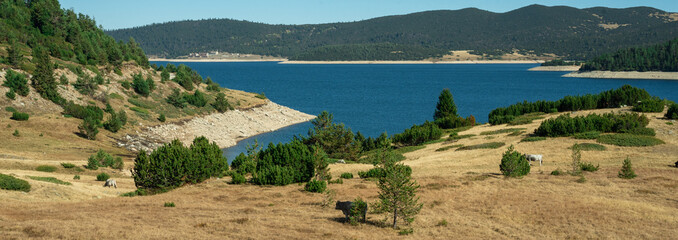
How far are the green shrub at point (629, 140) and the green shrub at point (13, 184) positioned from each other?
43504mm

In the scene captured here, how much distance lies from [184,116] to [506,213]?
71.2 m

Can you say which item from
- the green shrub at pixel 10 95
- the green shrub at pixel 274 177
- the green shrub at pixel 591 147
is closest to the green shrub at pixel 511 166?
the green shrub at pixel 591 147

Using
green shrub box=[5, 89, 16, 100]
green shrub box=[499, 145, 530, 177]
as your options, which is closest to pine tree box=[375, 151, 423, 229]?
green shrub box=[499, 145, 530, 177]

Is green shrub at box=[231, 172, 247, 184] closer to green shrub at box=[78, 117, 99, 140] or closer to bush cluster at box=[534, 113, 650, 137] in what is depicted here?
bush cluster at box=[534, 113, 650, 137]

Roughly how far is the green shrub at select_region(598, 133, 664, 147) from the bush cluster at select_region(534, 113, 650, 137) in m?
2.46

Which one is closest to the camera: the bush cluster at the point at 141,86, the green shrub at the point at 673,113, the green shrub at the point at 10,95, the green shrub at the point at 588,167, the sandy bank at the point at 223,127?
the green shrub at the point at 588,167

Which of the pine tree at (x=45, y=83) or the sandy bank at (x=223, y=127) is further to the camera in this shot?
the sandy bank at (x=223, y=127)

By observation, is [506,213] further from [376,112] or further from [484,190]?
[376,112]

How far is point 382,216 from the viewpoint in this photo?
23625mm

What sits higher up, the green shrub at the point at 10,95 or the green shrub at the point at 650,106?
the green shrub at the point at 10,95

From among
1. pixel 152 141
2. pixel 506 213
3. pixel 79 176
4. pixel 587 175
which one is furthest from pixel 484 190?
pixel 152 141

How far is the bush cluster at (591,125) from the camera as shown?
4747 centimetres

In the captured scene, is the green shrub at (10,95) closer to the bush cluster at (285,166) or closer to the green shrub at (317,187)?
the bush cluster at (285,166)

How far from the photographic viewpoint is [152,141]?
6912cm
